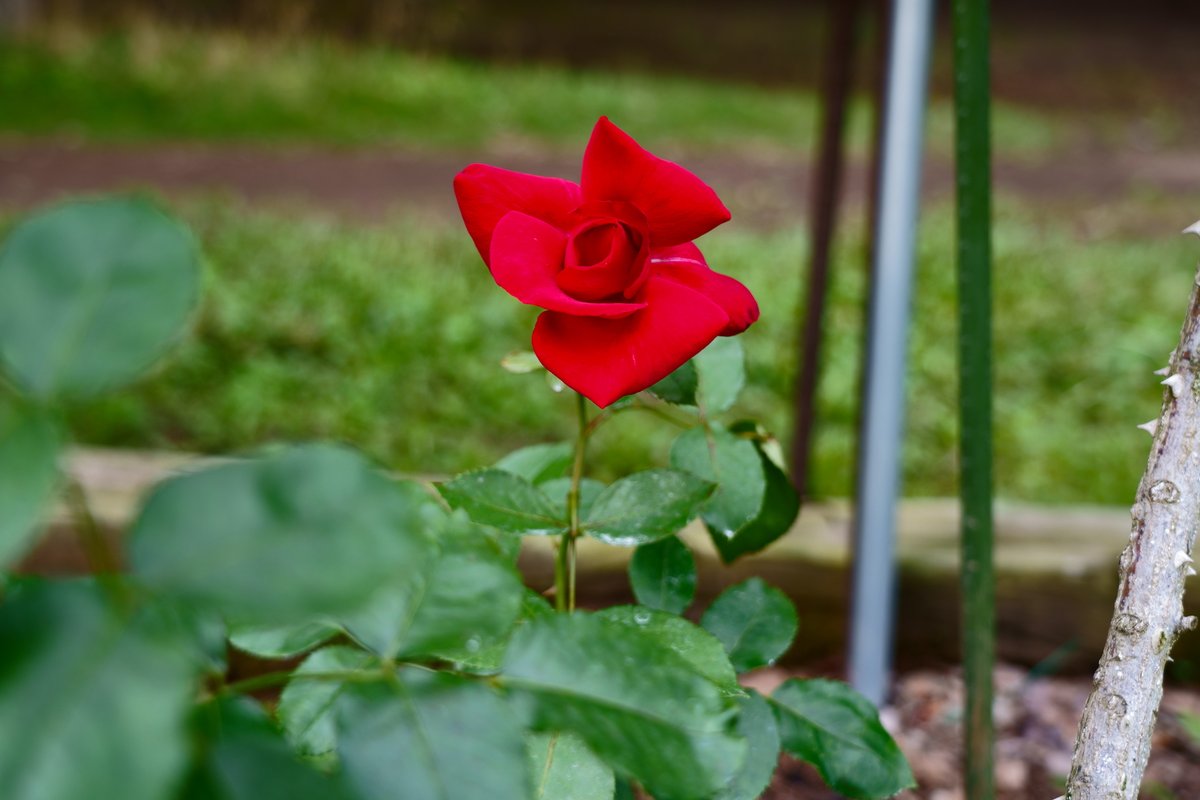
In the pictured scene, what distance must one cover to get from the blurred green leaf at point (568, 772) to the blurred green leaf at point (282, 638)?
0.12 meters

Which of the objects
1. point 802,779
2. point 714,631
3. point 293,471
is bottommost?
point 802,779

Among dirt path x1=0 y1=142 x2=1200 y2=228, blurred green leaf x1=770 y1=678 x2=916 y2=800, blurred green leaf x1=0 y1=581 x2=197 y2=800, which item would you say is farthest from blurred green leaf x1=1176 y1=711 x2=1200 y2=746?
dirt path x1=0 y1=142 x2=1200 y2=228

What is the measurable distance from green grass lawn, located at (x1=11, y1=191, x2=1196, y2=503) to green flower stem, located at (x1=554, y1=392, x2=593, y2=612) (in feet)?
4.50

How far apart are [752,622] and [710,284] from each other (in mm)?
245

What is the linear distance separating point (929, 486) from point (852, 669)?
975mm

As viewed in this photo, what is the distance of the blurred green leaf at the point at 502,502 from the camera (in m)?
0.56

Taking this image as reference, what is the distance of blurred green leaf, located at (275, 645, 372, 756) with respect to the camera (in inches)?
20.8

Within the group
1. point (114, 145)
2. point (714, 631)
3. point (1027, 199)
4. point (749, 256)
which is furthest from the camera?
point (114, 145)

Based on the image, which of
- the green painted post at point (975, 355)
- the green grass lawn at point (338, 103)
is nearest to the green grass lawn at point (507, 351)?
the green painted post at point (975, 355)

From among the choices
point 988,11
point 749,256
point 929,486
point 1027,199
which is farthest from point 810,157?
point 988,11

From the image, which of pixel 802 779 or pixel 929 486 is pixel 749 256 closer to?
pixel 929 486

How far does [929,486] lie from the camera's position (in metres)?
2.09

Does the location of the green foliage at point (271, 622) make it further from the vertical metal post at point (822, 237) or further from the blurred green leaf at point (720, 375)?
the vertical metal post at point (822, 237)

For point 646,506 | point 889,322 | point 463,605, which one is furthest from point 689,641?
point 889,322
